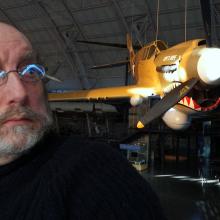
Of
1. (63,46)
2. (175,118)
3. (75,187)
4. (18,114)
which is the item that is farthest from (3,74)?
(63,46)

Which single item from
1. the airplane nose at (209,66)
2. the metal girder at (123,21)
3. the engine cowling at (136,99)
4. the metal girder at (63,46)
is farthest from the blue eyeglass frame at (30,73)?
the metal girder at (63,46)

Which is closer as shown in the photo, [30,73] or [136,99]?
[30,73]

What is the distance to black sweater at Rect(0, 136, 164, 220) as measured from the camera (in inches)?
46.9

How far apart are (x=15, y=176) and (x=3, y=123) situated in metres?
0.25

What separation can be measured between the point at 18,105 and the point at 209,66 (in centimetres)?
645

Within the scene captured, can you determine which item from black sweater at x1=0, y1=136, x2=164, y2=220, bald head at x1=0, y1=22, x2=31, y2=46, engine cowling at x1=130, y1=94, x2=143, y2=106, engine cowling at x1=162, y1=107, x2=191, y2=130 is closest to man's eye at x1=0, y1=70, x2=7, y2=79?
A: bald head at x1=0, y1=22, x2=31, y2=46

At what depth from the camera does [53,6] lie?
20.9 meters

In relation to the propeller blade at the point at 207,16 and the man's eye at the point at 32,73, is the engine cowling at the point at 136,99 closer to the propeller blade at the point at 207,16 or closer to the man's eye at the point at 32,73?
the propeller blade at the point at 207,16

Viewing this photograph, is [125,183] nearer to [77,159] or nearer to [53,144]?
[77,159]

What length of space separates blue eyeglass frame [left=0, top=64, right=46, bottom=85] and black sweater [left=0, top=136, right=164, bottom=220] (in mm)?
379

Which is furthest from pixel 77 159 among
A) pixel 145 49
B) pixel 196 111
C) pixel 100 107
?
pixel 100 107

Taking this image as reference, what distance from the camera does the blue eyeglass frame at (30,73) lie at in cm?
154

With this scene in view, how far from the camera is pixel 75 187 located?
1.27m

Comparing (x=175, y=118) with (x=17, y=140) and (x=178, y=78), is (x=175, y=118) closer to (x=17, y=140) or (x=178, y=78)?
(x=178, y=78)
